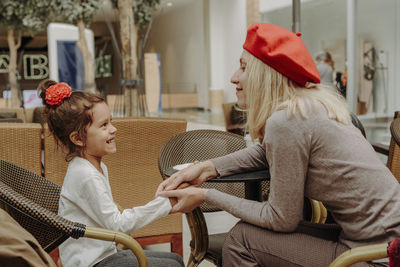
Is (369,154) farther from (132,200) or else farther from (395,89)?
(395,89)

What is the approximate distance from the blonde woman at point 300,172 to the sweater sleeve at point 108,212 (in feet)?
0.76

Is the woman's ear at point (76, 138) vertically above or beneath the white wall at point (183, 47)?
beneath

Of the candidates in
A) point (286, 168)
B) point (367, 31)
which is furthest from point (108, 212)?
point (367, 31)

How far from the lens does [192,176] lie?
1770mm

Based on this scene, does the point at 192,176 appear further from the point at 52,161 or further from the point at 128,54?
the point at 128,54

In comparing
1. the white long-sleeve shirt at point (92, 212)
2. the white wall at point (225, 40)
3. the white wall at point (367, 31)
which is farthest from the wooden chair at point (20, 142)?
the white wall at point (225, 40)

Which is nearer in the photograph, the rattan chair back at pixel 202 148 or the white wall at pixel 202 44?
the rattan chair back at pixel 202 148

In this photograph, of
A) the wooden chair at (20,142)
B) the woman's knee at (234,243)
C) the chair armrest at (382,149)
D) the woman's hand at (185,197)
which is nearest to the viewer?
the woman's knee at (234,243)

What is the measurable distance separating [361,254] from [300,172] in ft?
0.87

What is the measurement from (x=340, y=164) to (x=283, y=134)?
0.18 m

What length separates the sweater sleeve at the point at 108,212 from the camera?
152 centimetres

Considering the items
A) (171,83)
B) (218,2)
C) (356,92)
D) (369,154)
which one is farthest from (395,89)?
(171,83)

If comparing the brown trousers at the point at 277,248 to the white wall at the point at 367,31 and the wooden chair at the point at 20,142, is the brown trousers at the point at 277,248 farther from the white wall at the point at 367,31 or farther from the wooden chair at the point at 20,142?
the white wall at the point at 367,31

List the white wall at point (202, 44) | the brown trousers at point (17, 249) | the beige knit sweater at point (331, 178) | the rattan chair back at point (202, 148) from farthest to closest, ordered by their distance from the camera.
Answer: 1. the white wall at point (202, 44)
2. the rattan chair back at point (202, 148)
3. the beige knit sweater at point (331, 178)
4. the brown trousers at point (17, 249)
